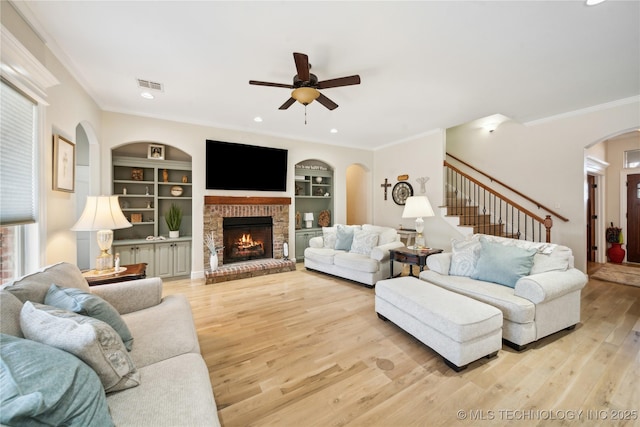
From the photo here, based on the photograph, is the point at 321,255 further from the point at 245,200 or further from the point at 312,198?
the point at 312,198

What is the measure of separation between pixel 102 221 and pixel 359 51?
3.04 m

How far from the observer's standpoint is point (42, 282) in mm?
1458

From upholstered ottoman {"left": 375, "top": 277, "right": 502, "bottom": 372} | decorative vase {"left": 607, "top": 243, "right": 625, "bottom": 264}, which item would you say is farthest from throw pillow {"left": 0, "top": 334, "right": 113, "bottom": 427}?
decorative vase {"left": 607, "top": 243, "right": 625, "bottom": 264}

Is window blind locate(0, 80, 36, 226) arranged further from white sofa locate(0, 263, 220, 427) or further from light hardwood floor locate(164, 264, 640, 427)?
light hardwood floor locate(164, 264, 640, 427)

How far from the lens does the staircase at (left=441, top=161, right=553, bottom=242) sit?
4555 millimetres

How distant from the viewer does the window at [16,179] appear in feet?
5.76

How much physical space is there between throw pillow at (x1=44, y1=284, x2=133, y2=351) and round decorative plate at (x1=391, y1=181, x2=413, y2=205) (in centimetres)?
531

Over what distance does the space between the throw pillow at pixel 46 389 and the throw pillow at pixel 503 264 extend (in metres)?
3.11

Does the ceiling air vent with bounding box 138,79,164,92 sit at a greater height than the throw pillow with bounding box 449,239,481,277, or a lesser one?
greater

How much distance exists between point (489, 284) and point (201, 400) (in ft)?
9.02

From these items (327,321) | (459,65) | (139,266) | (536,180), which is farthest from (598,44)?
(139,266)

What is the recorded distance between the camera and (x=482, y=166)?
18.1 feet

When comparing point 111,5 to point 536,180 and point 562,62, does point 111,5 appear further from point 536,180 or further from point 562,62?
point 536,180

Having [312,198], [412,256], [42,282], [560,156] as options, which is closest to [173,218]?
[312,198]
